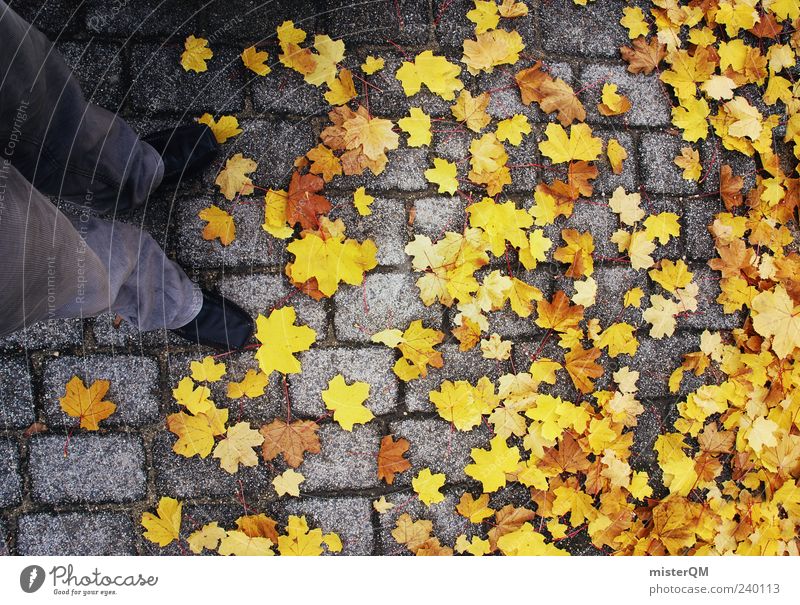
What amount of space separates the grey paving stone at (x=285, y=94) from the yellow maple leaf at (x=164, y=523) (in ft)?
5.55

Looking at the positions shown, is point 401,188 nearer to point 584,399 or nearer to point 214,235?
point 214,235

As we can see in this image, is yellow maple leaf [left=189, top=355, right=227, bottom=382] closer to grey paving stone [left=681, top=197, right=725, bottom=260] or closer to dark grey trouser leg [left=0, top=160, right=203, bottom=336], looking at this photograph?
dark grey trouser leg [left=0, top=160, right=203, bottom=336]

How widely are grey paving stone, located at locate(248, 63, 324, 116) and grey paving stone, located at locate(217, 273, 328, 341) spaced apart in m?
0.71

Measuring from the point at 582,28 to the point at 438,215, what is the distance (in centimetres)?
106

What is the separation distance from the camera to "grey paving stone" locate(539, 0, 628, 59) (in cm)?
263

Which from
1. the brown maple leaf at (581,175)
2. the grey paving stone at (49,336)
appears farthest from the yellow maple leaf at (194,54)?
the brown maple leaf at (581,175)

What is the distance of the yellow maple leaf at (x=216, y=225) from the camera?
2482 millimetres

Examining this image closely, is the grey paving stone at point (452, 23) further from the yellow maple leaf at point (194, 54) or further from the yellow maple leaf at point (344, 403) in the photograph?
the yellow maple leaf at point (344, 403)

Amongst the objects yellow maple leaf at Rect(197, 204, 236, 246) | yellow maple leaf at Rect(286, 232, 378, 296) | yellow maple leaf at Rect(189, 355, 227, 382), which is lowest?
yellow maple leaf at Rect(189, 355, 227, 382)

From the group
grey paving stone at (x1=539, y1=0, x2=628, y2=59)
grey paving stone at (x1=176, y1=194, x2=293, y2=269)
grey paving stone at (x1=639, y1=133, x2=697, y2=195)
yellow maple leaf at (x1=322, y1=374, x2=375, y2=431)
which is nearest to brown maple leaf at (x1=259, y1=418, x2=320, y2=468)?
yellow maple leaf at (x1=322, y1=374, x2=375, y2=431)

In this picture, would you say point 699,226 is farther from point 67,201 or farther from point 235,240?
point 67,201
